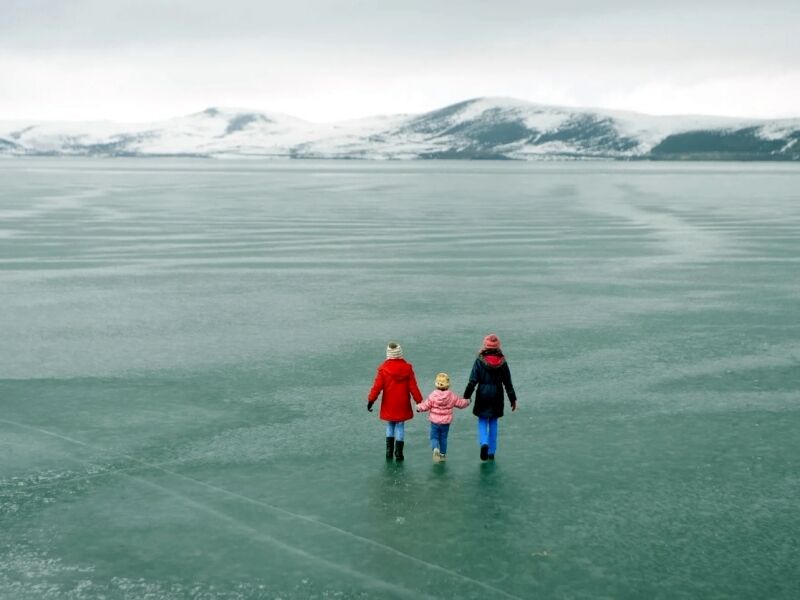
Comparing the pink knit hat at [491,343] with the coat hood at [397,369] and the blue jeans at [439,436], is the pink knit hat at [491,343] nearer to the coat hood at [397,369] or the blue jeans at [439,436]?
the coat hood at [397,369]

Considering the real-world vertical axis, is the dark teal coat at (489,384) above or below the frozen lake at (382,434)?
above

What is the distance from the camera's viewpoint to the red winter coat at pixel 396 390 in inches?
436

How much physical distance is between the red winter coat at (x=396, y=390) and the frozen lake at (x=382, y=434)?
2.23 feet

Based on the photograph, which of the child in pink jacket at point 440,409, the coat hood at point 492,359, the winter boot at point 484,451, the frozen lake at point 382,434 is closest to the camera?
the frozen lake at point 382,434

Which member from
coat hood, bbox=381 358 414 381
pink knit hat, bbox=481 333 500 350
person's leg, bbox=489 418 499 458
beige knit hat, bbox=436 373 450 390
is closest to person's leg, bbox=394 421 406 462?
coat hood, bbox=381 358 414 381

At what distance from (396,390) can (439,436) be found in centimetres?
80

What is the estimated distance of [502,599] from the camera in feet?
26.0

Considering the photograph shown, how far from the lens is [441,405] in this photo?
11.0m

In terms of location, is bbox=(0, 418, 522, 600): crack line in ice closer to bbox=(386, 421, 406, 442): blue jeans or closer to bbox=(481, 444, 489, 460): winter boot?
bbox=(386, 421, 406, 442): blue jeans

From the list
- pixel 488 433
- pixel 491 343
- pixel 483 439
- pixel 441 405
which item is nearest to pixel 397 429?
pixel 441 405

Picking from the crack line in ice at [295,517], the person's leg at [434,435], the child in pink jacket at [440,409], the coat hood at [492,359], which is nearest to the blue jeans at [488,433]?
the child in pink jacket at [440,409]

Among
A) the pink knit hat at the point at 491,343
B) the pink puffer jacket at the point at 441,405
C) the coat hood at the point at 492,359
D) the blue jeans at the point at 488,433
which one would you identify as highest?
the pink knit hat at the point at 491,343

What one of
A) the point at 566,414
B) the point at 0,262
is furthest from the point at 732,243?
the point at 0,262

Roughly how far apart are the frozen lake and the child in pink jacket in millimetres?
263
